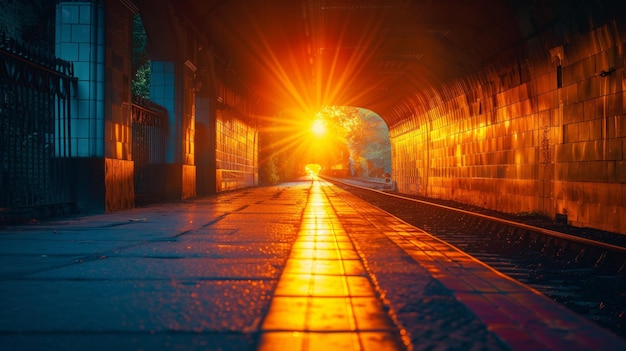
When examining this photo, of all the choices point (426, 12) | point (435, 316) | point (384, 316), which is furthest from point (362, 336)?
point (426, 12)

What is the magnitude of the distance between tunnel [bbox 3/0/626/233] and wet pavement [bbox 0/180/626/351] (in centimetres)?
427

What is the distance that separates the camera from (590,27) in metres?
8.59

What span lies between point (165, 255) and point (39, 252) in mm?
1404

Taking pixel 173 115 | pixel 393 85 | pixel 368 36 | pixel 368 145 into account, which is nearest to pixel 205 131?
pixel 173 115

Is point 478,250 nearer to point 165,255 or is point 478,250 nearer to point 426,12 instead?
point 165,255

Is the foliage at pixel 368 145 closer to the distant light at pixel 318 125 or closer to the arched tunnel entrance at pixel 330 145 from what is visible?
the arched tunnel entrance at pixel 330 145

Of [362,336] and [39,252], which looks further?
[39,252]

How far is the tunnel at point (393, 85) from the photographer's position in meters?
8.96

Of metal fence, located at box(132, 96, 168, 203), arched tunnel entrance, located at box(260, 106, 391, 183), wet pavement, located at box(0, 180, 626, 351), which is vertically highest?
arched tunnel entrance, located at box(260, 106, 391, 183)

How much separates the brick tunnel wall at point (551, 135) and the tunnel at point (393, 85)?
0.12 ft

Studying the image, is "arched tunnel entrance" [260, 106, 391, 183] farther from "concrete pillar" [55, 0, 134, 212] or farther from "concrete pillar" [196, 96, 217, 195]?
"concrete pillar" [55, 0, 134, 212]

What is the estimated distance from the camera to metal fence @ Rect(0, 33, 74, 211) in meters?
8.02

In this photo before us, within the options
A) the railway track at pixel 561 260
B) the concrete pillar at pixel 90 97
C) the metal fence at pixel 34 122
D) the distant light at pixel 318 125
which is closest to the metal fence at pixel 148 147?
the concrete pillar at pixel 90 97

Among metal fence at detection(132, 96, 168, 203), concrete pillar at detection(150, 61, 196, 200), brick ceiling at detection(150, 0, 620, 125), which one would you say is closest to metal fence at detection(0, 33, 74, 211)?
metal fence at detection(132, 96, 168, 203)
